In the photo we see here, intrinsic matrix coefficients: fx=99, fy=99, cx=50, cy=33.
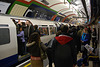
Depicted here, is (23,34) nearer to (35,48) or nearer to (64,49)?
(35,48)

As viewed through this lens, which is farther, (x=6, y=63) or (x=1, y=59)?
(x=6, y=63)

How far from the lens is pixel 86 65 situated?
3822 mm

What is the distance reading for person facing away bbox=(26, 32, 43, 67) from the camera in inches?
108

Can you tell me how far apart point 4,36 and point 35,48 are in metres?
1.93

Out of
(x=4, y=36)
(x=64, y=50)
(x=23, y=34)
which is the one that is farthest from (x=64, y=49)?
(x=23, y=34)

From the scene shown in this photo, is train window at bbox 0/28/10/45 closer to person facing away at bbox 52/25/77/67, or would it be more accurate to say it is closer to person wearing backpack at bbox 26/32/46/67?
person wearing backpack at bbox 26/32/46/67

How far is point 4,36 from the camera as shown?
4.04m

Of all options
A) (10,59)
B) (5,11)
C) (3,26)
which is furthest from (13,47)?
(5,11)

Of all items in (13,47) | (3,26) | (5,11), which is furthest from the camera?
(5,11)

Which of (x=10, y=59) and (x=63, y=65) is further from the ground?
(x=63, y=65)

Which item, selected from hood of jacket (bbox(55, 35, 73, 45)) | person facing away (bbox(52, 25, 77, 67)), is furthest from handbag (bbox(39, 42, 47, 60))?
hood of jacket (bbox(55, 35, 73, 45))

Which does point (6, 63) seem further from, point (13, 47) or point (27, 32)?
point (27, 32)

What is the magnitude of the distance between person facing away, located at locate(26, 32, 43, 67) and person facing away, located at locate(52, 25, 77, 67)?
23.5 inches

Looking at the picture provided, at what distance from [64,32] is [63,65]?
0.81 metres
